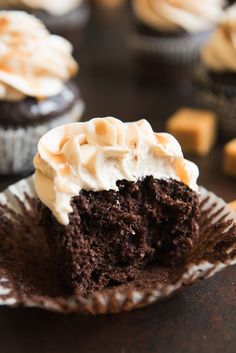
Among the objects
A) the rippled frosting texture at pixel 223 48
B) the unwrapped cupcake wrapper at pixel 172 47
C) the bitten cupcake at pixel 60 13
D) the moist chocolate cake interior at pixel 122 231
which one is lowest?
the bitten cupcake at pixel 60 13

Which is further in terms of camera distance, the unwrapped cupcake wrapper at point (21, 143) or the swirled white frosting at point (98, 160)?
the unwrapped cupcake wrapper at point (21, 143)

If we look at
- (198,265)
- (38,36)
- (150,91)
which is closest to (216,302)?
(198,265)

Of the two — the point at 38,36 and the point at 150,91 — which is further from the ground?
the point at 38,36

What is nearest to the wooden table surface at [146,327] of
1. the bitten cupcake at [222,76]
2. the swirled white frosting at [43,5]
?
the bitten cupcake at [222,76]

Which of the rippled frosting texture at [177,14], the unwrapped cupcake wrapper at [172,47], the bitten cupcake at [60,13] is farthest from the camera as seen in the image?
the bitten cupcake at [60,13]

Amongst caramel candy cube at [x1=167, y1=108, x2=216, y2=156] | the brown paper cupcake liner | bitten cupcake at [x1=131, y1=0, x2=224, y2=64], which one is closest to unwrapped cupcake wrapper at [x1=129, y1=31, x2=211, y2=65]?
bitten cupcake at [x1=131, y1=0, x2=224, y2=64]

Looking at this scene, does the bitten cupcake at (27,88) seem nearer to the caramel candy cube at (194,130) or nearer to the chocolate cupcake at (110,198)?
the caramel candy cube at (194,130)

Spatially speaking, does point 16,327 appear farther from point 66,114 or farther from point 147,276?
point 66,114
